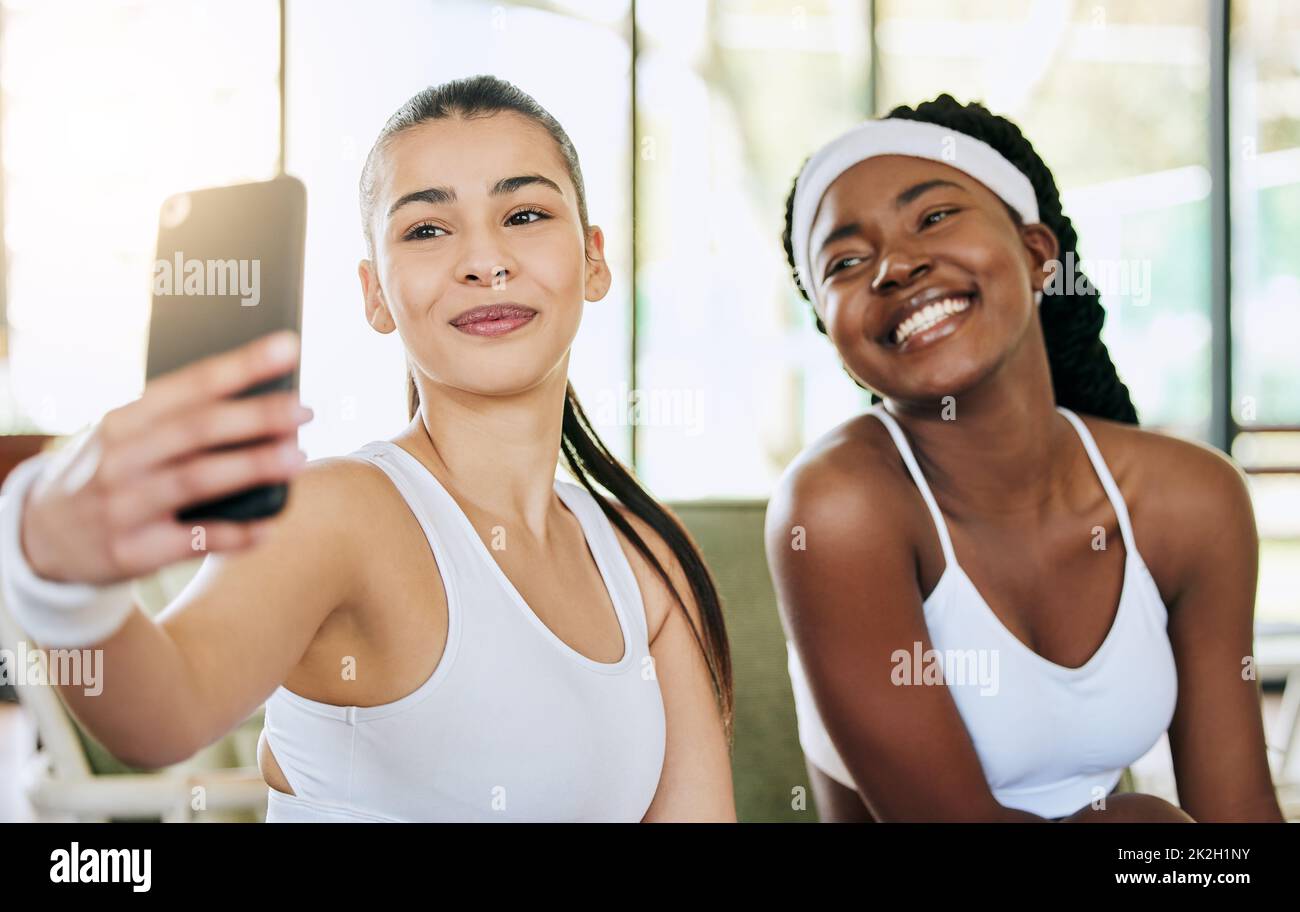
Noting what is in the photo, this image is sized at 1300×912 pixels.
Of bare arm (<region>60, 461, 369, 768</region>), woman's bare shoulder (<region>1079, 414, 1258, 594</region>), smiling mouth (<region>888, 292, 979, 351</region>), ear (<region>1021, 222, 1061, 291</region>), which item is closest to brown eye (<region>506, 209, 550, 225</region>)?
bare arm (<region>60, 461, 369, 768</region>)

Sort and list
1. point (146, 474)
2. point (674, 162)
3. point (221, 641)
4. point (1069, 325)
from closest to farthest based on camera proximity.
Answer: point (146, 474) → point (221, 641) → point (1069, 325) → point (674, 162)

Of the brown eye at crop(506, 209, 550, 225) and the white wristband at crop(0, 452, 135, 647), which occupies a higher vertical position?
the brown eye at crop(506, 209, 550, 225)

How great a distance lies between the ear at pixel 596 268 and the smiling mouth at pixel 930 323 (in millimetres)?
305

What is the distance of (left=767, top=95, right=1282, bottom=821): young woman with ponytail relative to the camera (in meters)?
1.03

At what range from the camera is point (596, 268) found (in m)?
0.99

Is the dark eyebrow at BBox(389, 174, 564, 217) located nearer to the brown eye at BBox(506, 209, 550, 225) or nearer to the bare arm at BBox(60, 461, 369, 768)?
the brown eye at BBox(506, 209, 550, 225)

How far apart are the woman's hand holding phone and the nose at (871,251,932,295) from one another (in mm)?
681

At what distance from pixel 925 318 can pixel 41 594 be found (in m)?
A: 0.82

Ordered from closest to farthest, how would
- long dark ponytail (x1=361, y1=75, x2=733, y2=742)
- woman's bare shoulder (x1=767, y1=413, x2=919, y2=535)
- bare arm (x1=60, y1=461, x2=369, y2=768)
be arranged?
bare arm (x1=60, y1=461, x2=369, y2=768), long dark ponytail (x1=361, y1=75, x2=733, y2=742), woman's bare shoulder (x1=767, y1=413, x2=919, y2=535)

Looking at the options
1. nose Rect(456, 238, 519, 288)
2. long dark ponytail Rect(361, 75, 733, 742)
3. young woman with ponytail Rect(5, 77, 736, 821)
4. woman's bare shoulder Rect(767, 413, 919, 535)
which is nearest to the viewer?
young woman with ponytail Rect(5, 77, 736, 821)

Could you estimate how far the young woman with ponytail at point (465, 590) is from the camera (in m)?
0.72

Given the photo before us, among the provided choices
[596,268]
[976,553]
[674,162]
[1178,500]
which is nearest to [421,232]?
[596,268]

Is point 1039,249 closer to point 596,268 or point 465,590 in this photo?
point 596,268

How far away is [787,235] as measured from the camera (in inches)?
47.5
